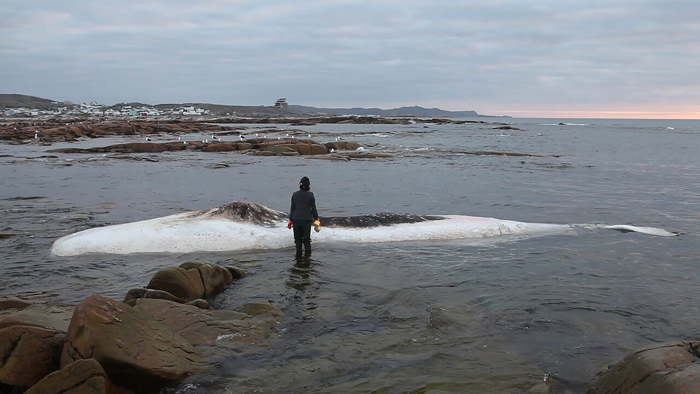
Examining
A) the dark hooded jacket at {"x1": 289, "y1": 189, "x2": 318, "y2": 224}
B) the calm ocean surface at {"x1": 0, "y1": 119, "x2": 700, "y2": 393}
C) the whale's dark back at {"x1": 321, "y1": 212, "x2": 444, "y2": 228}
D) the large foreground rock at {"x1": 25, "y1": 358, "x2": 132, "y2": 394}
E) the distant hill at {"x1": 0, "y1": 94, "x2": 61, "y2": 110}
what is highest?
the distant hill at {"x1": 0, "y1": 94, "x2": 61, "y2": 110}

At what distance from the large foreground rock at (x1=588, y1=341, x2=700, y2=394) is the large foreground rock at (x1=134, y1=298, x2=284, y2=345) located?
4373 mm

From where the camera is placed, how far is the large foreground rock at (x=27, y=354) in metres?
5.38

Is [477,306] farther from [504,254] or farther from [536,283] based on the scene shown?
[504,254]

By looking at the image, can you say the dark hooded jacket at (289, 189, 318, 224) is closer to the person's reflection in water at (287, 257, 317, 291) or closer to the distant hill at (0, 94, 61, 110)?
the person's reflection in water at (287, 257, 317, 291)

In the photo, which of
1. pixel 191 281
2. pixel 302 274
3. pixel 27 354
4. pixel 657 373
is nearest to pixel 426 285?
pixel 302 274

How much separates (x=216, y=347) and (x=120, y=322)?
145 centimetres

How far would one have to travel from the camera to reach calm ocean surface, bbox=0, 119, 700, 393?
6.49 m

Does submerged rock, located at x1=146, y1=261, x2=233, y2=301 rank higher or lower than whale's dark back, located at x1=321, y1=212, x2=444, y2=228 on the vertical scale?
lower

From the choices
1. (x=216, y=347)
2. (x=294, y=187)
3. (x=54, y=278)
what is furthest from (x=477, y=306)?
(x=294, y=187)

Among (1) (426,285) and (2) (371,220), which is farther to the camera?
(2) (371,220)

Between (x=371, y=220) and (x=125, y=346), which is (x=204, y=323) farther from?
(x=371, y=220)

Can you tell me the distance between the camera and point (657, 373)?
511 cm

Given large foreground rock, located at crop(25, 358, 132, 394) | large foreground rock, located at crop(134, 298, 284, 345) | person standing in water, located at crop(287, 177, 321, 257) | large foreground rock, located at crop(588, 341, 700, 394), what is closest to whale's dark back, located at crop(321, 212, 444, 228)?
person standing in water, located at crop(287, 177, 321, 257)

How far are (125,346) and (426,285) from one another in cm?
570
